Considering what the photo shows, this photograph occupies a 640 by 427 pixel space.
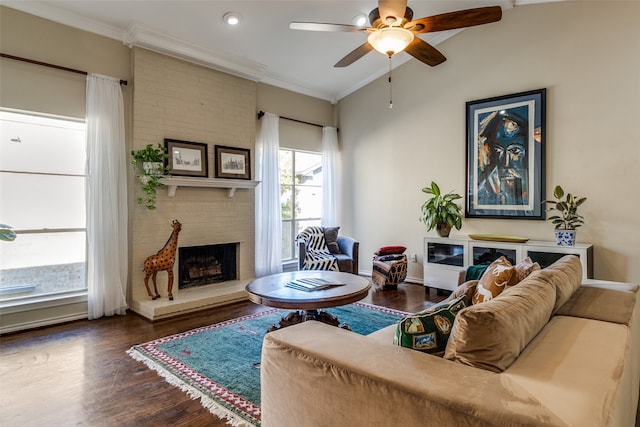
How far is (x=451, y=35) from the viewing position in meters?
5.03

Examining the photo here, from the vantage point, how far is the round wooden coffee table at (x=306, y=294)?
268 cm

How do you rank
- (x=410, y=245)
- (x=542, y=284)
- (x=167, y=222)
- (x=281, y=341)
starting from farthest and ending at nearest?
(x=410, y=245)
(x=167, y=222)
(x=542, y=284)
(x=281, y=341)

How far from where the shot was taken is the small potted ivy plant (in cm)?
399

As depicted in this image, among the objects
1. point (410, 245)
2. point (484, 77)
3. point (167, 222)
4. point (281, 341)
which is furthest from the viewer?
point (410, 245)

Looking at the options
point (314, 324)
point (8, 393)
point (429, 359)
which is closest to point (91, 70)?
point (8, 393)

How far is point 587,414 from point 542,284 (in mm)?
794

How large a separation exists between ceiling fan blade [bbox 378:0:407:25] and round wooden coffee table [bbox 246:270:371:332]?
2109mm

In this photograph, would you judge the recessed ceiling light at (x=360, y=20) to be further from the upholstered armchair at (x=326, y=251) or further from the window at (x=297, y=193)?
the upholstered armchair at (x=326, y=251)

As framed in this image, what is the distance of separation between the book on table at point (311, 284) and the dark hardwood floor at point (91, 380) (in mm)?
1139

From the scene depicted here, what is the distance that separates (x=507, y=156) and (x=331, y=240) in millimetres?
2646

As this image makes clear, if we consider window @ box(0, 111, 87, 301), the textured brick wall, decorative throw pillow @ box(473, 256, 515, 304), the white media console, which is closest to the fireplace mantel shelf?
the textured brick wall

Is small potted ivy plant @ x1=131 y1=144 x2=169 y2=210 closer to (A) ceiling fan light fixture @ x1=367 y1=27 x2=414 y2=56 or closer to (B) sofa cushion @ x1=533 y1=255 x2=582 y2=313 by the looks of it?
(A) ceiling fan light fixture @ x1=367 y1=27 x2=414 y2=56

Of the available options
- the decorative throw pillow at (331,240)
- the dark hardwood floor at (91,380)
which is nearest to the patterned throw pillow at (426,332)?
the dark hardwood floor at (91,380)

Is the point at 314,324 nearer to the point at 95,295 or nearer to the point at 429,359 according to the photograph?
the point at 429,359
